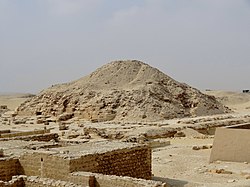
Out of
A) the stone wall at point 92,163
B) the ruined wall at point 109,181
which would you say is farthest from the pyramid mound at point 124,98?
the ruined wall at point 109,181

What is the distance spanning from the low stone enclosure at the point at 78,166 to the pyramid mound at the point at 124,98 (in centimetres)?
2233

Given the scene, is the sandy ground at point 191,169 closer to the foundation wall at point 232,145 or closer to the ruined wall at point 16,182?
the foundation wall at point 232,145

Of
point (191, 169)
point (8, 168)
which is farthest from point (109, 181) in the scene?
point (191, 169)

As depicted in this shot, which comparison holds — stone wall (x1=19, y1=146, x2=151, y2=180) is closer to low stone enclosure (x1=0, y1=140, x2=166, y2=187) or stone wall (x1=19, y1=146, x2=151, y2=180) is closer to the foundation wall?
low stone enclosure (x1=0, y1=140, x2=166, y2=187)

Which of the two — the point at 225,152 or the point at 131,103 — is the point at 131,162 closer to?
the point at 225,152

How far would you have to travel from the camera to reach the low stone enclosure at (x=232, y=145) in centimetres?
1461

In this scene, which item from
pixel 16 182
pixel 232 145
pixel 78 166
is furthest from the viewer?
pixel 232 145

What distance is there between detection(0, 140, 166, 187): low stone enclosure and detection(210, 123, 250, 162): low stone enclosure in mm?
4284

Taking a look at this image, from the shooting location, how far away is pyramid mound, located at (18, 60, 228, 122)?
117 feet

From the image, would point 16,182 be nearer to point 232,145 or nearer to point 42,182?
point 42,182

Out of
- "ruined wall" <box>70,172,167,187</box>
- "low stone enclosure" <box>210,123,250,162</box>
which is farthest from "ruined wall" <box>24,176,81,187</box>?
"low stone enclosure" <box>210,123,250,162</box>

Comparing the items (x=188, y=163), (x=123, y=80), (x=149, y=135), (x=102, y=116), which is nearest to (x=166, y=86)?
(x=123, y=80)

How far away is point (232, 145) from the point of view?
48.7ft

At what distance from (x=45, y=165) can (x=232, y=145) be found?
23.6 feet
